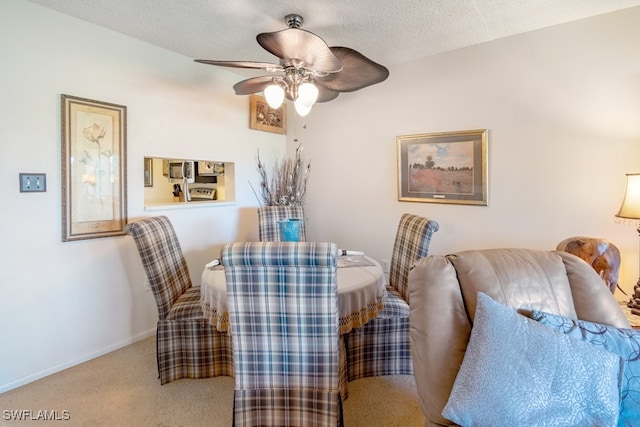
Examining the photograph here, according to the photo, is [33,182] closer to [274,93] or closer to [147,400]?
[147,400]

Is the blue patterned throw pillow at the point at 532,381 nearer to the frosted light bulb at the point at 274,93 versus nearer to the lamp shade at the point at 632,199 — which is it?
the lamp shade at the point at 632,199

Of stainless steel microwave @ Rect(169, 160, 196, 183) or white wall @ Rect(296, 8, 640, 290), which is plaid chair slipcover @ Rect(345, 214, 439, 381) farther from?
stainless steel microwave @ Rect(169, 160, 196, 183)

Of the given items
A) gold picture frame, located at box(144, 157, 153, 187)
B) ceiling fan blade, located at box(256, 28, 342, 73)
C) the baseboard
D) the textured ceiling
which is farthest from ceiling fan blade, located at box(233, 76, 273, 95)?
gold picture frame, located at box(144, 157, 153, 187)

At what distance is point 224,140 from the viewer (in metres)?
3.32

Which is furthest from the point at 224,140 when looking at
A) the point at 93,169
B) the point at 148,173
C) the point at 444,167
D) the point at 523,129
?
the point at 523,129

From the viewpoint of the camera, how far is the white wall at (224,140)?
6.86 ft

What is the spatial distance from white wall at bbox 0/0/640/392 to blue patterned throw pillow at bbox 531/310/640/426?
163 centimetres

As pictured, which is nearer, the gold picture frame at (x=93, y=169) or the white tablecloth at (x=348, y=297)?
the white tablecloth at (x=348, y=297)

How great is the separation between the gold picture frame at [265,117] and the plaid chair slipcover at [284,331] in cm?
260

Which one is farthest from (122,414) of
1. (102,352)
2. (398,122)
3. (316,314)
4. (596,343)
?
(398,122)

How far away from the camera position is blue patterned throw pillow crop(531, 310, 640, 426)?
0.97 metres

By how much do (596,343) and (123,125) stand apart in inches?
119

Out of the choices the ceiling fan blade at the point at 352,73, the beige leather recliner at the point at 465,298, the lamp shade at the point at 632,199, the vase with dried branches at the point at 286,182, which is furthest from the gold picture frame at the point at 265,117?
the lamp shade at the point at 632,199

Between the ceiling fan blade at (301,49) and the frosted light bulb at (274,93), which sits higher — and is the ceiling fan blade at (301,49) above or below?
above
